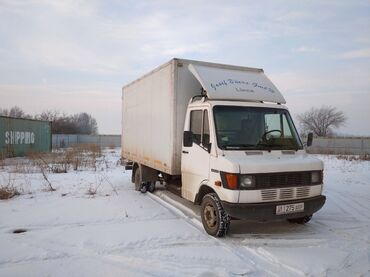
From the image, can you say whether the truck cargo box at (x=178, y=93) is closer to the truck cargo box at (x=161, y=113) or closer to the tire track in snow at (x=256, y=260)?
the truck cargo box at (x=161, y=113)

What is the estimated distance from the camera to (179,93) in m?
7.70

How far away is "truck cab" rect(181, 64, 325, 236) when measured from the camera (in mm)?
5758

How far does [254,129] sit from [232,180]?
4.64 feet

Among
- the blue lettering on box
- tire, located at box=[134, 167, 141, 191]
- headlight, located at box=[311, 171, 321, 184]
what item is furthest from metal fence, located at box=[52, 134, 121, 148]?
headlight, located at box=[311, 171, 321, 184]

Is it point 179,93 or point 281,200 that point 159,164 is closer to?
point 179,93

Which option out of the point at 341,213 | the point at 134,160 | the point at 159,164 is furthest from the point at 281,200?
the point at 134,160

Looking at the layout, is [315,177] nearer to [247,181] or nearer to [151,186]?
[247,181]

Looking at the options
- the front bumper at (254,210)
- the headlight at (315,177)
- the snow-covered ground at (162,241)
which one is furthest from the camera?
the headlight at (315,177)

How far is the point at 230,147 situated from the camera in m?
6.21

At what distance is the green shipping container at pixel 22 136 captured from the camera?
83.6 ft

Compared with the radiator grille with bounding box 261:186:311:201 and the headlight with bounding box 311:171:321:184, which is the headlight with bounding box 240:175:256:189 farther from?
the headlight with bounding box 311:171:321:184

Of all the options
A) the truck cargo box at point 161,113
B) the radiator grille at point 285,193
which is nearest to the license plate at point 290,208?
the radiator grille at point 285,193

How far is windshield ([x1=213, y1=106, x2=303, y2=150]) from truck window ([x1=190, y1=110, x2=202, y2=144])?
1.56ft

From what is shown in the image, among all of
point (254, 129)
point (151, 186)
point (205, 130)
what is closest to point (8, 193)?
point (151, 186)
